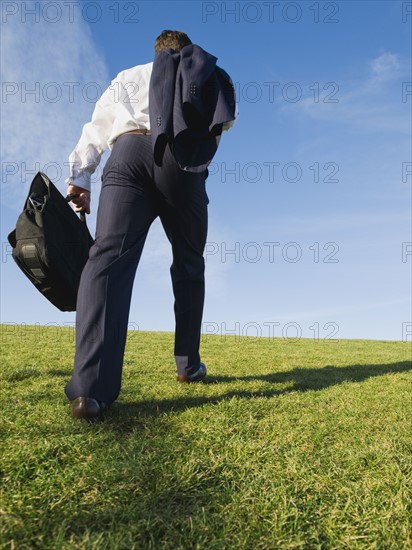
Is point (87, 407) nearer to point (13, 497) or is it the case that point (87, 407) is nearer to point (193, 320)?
point (13, 497)

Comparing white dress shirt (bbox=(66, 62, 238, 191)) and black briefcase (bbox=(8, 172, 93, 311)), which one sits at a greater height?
white dress shirt (bbox=(66, 62, 238, 191))

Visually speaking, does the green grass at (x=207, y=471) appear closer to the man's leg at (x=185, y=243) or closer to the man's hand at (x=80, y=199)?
the man's leg at (x=185, y=243)

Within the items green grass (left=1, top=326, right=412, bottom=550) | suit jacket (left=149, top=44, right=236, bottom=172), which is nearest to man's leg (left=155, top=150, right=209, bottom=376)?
suit jacket (left=149, top=44, right=236, bottom=172)

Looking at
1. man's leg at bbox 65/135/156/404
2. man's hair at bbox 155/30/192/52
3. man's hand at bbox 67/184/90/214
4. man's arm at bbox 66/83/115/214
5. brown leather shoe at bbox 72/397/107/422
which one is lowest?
brown leather shoe at bbox 72/397/107/422

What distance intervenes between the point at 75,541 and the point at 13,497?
34 centimetres

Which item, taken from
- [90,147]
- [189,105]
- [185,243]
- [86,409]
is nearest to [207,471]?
[86,409]

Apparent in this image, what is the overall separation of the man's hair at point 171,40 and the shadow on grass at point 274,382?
230 cm

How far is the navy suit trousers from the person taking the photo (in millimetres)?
2406

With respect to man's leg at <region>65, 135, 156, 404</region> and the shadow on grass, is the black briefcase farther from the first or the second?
the shadow on grass

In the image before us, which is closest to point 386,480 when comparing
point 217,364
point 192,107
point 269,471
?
point 269,471

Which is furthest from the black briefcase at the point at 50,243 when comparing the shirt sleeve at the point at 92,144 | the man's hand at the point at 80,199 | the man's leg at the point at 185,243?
the man's leg at the point at 185,243

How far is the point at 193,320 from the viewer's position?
11.3 feet

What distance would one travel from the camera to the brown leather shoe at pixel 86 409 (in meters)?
2.30

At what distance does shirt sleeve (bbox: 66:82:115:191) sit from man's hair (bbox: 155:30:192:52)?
47 cm
